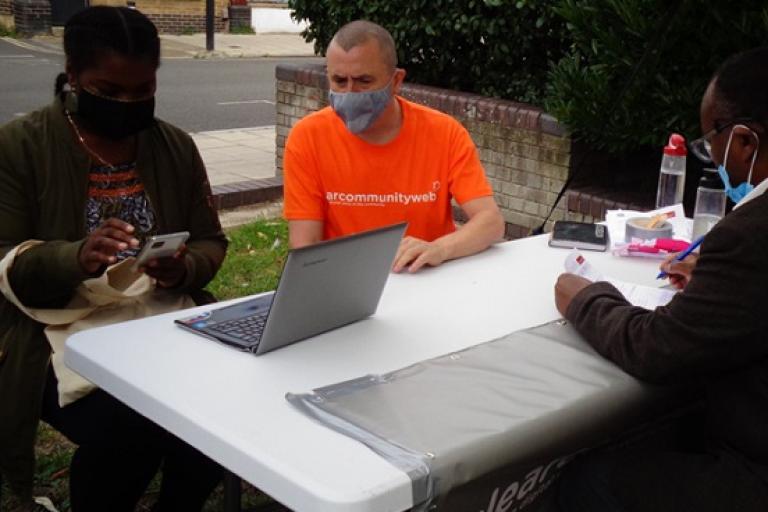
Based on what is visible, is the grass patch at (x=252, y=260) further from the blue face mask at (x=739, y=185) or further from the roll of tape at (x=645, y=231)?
the blue face mask at (x=739, y=185)

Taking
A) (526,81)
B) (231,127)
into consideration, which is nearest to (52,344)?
(526,81)

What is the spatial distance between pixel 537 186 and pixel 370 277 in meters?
3.92

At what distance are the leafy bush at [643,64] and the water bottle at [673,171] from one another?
987 millimetres

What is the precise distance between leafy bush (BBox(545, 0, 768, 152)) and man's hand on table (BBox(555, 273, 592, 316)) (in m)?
2.49

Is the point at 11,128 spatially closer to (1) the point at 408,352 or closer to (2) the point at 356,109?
(2) the point at 356,109

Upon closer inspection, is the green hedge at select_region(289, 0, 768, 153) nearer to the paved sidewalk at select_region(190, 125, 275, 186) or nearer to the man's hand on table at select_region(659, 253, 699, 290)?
the man's hand on table at select_region(659, 253, 699, 290)

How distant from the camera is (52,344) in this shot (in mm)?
2506

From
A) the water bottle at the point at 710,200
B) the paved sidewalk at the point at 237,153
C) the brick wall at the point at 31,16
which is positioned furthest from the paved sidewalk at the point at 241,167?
the brick wall at the point at 31,16

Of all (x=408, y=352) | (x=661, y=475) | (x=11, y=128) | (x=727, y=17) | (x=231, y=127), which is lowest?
(x=231, y=127)

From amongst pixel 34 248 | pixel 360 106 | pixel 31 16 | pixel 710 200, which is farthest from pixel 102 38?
pixel 31 16

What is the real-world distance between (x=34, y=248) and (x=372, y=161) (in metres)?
1.20

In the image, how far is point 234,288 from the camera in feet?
16.8

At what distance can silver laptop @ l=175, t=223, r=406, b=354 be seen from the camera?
78.0 inches

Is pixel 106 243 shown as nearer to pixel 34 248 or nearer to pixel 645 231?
pixel 34 248
